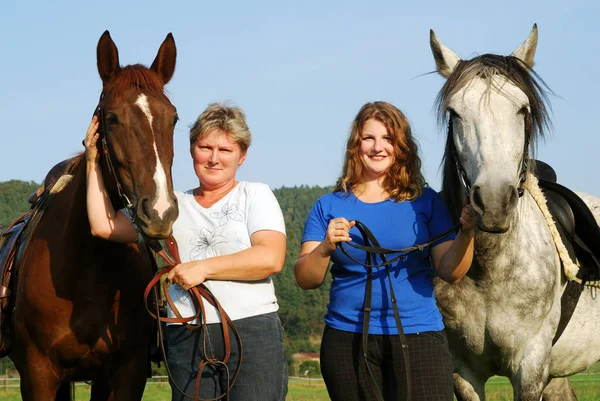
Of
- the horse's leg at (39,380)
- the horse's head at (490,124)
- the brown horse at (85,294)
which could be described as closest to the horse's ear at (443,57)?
the horse's head at (490,124)

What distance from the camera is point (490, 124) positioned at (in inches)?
163

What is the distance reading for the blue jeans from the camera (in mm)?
3648

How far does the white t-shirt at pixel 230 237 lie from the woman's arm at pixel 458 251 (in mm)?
794

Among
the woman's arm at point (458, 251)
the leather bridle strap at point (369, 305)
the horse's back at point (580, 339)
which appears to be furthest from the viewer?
the horse's back at point (580, 339)

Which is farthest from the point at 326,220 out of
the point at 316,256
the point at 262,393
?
the point at 262,393

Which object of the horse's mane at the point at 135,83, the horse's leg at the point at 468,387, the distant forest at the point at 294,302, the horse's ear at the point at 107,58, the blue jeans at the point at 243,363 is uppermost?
the horse's ear at the point at 107,58

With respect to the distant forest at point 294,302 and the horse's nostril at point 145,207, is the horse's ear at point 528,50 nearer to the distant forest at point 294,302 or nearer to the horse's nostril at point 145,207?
the horse's nostril at point 145,207

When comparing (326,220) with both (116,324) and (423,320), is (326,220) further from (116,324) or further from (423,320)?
(116,324)

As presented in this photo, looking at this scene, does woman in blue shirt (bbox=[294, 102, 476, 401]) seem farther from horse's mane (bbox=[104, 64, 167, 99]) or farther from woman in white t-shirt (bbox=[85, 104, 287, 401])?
horse's mane (bbox=[104, 64, 167, 99])

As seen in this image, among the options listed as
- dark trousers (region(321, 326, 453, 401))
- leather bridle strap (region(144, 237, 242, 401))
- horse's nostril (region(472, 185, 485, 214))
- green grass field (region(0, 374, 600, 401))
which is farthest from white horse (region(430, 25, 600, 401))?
green grass field (region(0, 374, 600, 401))

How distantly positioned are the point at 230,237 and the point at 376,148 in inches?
33.0

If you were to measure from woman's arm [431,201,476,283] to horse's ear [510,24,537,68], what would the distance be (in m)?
1.47

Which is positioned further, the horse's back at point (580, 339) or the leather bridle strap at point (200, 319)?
the horse's back at point (580, 339)

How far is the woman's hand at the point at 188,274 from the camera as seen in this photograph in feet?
11.6
